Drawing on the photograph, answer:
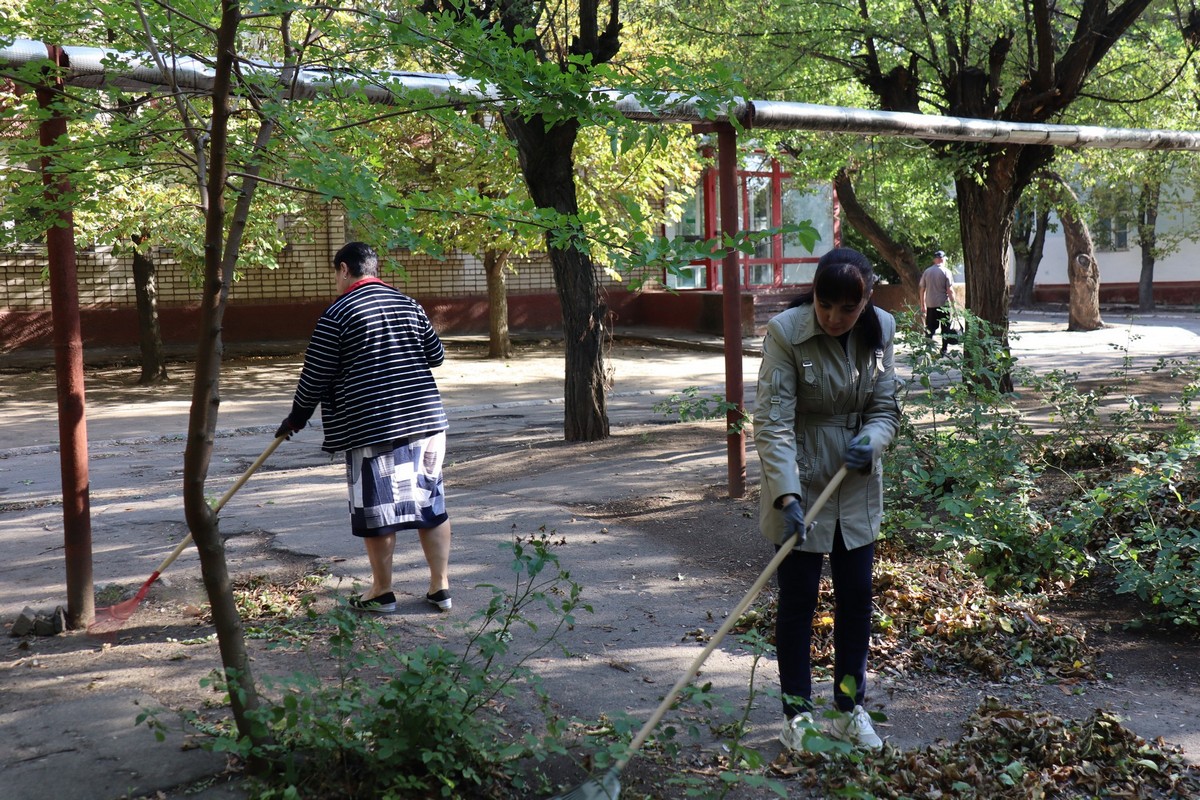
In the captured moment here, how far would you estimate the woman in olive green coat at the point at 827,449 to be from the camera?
3713mm

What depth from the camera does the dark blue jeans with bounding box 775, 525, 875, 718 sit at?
381 cm

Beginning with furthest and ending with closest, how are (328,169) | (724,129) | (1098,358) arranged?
(1098,358) < (724,129) < (328,169)

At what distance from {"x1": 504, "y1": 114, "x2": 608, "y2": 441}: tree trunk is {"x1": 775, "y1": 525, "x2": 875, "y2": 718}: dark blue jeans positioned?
5.76 m

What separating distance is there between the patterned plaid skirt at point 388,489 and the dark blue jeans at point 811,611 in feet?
6.18

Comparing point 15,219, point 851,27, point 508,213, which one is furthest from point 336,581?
point 851,27

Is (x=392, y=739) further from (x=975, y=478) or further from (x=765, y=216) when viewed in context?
(x=765, y=216)

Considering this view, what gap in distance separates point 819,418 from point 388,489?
6.83ft

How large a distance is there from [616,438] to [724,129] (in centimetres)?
375

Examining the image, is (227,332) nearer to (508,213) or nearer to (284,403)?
(284,403)

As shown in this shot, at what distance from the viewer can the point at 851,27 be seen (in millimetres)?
12117

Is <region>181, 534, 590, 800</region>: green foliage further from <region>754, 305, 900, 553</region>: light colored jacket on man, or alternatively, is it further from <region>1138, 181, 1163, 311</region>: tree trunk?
<region>1138, 181, 1163, 311</region>: tree trunk

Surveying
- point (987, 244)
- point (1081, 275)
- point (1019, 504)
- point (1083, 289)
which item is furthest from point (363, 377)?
point (1083, 289)

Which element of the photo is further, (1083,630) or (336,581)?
(336,581)

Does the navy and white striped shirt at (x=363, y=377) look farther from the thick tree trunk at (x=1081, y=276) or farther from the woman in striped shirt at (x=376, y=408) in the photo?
the thick tree trunk at (x=1081, y=276)
